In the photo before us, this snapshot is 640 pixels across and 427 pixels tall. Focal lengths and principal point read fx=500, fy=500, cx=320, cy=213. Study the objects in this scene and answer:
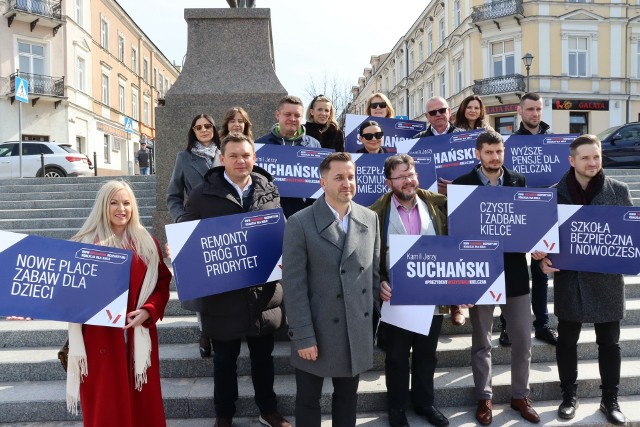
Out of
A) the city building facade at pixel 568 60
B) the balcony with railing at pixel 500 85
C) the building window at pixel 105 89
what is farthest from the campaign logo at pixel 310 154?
the building window at pixel 105 89

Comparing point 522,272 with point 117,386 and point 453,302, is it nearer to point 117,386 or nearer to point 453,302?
point 453,302

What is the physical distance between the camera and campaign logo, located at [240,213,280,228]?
3.45 metres

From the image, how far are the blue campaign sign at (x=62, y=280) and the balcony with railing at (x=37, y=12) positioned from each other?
95.9 feet

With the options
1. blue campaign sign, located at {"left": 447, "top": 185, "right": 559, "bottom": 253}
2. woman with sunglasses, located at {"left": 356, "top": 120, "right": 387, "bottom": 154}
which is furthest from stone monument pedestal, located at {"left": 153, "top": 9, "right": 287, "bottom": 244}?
blue campaign sign, located at {"left": 447, "top": 185, "right": 559, "bottom": 253}

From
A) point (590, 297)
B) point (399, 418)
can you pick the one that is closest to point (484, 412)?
point (399, 418)

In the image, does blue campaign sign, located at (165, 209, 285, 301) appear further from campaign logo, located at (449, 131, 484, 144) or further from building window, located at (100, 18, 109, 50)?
building window, located at (100, 18, 109, 50)

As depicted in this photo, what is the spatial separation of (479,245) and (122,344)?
2.48 meters

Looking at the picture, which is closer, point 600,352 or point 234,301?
point 234,301

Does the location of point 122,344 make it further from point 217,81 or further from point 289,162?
point 217,81

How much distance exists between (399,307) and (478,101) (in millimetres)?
2674

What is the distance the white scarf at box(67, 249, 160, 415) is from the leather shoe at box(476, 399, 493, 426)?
258cm

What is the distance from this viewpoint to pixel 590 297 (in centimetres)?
Answer: 382

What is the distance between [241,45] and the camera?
6750 mm

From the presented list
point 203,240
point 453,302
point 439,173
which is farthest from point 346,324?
point 439,173
